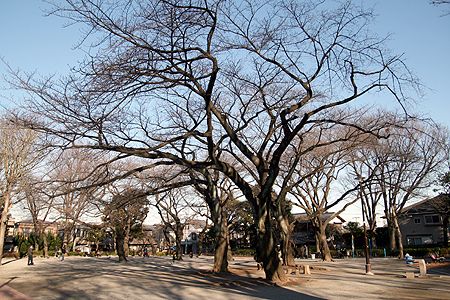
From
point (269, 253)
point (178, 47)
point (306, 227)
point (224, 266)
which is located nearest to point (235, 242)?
point (306, 227)

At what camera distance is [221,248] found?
770 inches

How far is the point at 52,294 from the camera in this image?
11.7 m

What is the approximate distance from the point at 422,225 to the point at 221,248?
3677cm

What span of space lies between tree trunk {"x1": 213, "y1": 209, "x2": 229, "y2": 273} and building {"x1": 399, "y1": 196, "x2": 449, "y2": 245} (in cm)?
3312

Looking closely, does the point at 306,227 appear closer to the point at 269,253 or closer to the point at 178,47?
the point at 269,253

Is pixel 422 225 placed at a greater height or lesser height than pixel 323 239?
greater

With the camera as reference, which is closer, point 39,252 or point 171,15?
point 171,15

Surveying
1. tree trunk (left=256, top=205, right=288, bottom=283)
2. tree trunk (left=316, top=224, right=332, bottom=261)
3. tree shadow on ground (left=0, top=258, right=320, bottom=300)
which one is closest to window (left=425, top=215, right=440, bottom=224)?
tree trunk (left=316, top=224, right=332, bottom=261)

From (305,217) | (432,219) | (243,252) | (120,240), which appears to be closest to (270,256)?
(305,217)

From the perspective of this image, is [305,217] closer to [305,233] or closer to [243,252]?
[243,252]

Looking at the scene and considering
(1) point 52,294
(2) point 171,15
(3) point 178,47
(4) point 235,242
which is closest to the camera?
(2) point 171,15

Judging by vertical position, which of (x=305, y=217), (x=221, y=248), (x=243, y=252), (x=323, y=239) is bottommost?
(x=243, y=252)

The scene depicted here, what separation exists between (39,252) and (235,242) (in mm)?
25696

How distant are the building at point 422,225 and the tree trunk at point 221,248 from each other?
33116 mm
